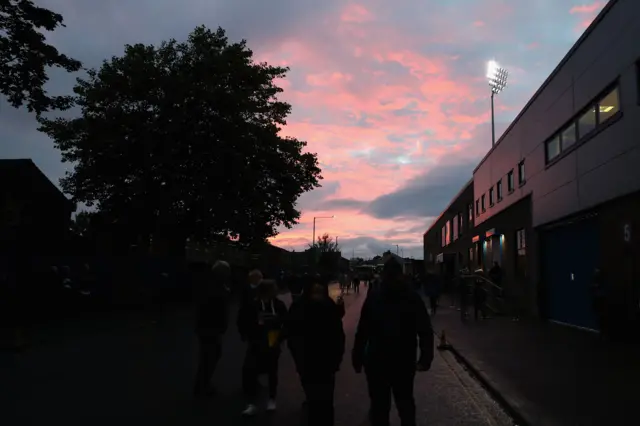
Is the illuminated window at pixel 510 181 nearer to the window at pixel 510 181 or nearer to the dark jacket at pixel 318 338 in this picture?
the window at pixel 510 181

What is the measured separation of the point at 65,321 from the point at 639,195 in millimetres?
17164

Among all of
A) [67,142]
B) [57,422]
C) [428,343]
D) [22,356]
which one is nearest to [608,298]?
[428,343]

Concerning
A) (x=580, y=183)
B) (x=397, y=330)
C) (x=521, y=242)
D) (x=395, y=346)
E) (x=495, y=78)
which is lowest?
(x=395, y=346)

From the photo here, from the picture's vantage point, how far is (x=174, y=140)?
28859 millimetres

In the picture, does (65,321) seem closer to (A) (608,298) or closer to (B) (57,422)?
(B) (57,422)

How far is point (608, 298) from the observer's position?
12.5m

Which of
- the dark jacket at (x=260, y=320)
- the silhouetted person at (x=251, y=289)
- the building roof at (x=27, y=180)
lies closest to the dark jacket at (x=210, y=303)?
the silhouetted person at (x=251, y=289)

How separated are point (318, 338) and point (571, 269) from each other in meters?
13.2

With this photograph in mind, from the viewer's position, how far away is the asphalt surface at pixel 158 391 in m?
6.41

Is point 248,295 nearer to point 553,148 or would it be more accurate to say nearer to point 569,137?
point 569,137

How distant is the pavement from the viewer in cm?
638

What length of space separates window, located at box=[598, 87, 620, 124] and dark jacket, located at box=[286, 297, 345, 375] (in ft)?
34.6

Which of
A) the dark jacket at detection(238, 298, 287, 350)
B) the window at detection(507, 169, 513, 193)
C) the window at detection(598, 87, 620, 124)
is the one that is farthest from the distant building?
the window at detection(598, 87, 620, 124)

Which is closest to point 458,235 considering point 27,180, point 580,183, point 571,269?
point 571,269
